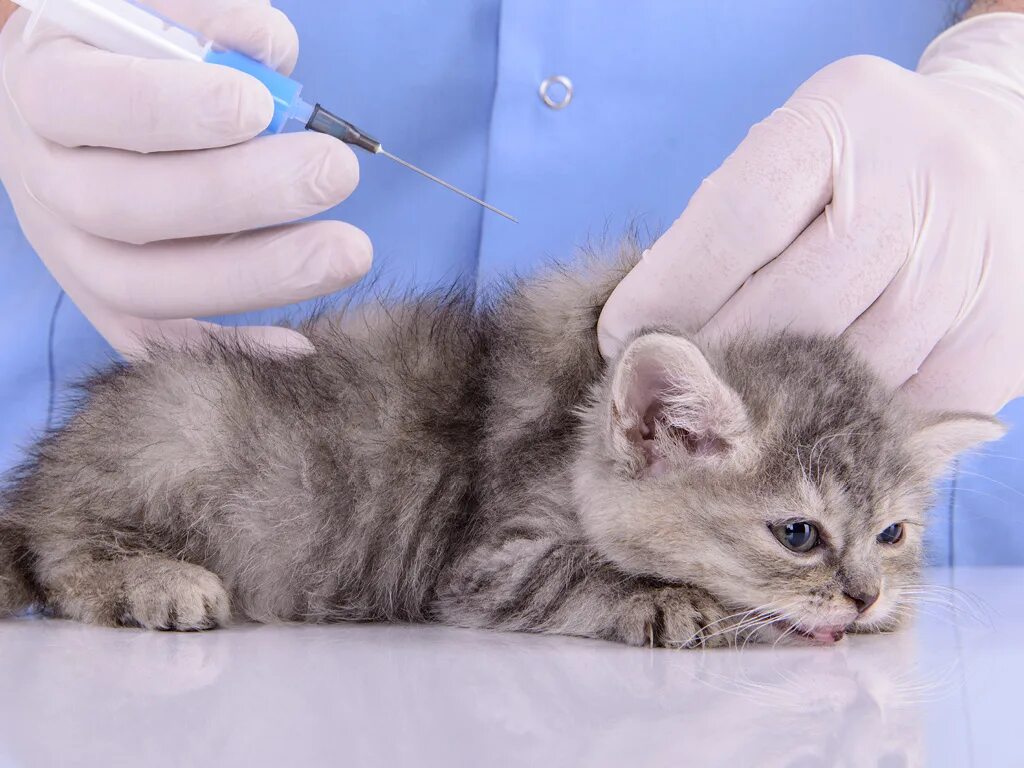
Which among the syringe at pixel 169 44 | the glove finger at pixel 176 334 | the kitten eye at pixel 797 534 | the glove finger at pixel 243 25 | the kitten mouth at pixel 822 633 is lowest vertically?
the glove finger at pixel 176 334

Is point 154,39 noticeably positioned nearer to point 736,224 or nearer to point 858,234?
point 736,224

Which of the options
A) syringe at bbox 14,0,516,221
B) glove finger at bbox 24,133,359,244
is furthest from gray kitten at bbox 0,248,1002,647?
syringe at bbox 14,0,516,221

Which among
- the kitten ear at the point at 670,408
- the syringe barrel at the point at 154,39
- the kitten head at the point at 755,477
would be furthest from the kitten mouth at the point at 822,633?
the syringe barrel at the point at 154,39

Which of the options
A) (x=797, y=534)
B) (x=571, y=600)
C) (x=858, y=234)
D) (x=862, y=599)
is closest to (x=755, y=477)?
(x=797, y=534)

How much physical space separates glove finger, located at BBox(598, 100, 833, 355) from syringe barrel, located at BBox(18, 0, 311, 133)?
729mm

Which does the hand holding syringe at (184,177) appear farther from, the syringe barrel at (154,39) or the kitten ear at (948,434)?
the kitten ear at (948,434)

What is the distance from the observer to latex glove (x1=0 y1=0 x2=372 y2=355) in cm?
187

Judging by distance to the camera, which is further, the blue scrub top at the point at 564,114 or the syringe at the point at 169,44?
the blue scrub top at the point at 564,114

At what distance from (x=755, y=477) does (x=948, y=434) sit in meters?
0.48

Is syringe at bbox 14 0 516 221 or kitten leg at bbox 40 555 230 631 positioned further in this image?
syringe at bbox 14 0 516 221

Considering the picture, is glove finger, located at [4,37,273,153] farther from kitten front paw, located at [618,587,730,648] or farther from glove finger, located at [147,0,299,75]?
kitten front paw, located at [618,587,730,648]

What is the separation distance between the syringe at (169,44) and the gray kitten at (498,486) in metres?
0.38

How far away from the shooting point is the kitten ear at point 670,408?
5.31 feet

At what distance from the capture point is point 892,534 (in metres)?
1.89
